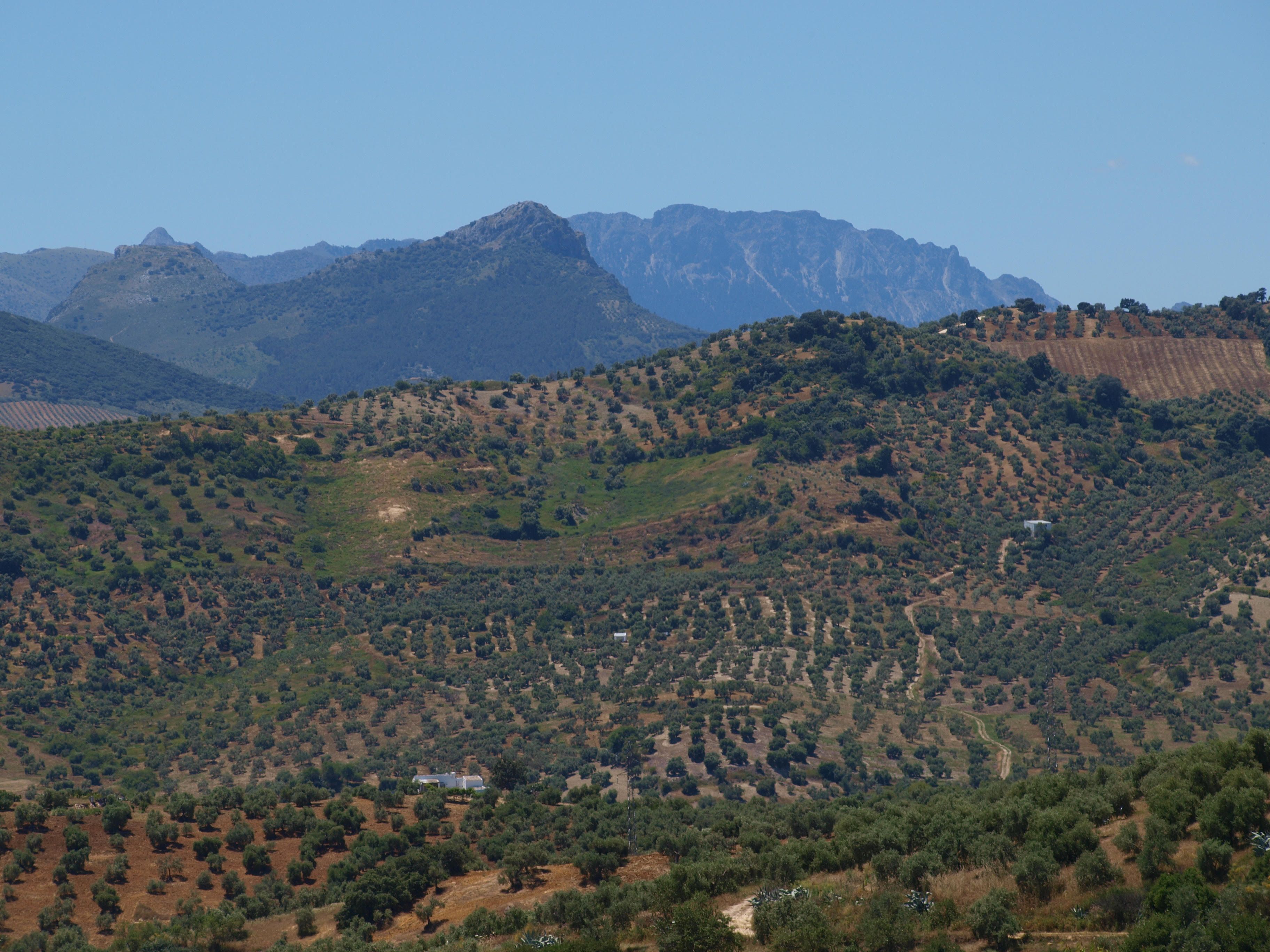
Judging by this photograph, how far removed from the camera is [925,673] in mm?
102375

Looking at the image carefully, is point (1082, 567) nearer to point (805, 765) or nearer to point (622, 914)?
point (805, 765)

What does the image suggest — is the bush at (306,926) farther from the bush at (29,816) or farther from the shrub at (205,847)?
the bush at (29,816)

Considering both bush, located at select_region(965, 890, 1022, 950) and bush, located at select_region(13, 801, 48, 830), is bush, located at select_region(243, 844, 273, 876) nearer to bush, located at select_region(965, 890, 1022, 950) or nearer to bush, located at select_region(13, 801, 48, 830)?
bush, located at select_region(13, 801, 48, 830)

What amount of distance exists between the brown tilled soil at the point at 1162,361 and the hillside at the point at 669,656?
5.99 m

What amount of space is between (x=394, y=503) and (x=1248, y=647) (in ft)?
276

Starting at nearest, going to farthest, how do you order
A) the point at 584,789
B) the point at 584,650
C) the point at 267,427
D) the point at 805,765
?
the point at 584,789, the point at 805,765, the point at 584,650, the point at 267,427

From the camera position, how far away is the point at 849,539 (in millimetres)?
124938

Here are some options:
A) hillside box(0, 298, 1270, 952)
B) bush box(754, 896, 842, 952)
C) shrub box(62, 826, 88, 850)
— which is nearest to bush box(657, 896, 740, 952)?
hillside box(0, 298, 1270, 952)

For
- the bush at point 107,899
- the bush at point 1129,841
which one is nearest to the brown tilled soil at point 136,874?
the bush at point 107,899

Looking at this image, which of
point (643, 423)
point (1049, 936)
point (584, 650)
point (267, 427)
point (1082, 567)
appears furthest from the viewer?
point (643, 423)

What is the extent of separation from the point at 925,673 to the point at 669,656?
2147cm

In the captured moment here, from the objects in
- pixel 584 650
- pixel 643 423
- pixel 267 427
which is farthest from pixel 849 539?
pixel 267 427

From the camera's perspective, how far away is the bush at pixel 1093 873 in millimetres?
27688

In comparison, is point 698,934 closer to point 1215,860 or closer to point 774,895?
point 774,895
